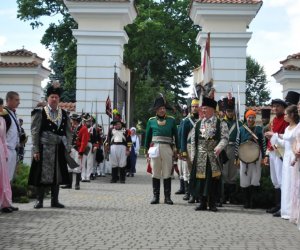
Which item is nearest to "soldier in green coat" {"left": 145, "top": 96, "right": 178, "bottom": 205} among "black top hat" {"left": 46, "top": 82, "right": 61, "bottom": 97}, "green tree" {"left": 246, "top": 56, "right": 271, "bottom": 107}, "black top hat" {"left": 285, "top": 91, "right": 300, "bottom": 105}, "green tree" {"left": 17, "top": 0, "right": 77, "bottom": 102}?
"black top hat" {"left": 46, "top": 82, "right": 61, "bottom": 97}

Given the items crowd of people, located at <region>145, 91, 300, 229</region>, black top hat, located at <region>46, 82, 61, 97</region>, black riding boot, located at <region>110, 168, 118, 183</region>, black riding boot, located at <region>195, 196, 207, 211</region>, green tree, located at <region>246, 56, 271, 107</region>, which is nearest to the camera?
crowd of people, located at <region>145, 91, 300, 229</region>

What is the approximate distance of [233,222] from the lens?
10.4m

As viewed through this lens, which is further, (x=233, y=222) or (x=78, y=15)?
(x=78, y=15)

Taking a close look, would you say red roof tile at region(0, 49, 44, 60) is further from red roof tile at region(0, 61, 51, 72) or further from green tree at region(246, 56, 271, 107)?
green tree at region(246, 56, 271, 107)

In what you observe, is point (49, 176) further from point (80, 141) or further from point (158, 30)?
point (158, 30)

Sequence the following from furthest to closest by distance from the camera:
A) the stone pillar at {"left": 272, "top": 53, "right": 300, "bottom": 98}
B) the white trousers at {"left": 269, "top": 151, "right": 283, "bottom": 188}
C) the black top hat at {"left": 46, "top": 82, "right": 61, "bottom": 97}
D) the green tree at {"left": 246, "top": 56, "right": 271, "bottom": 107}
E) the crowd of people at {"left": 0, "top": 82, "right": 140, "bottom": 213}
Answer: the green tree at {"left": 246, "top": 56, "right": 271, "bottom": 107}, the stone pillar at {"left": 272, "top": 53, "right": 300, "bottom": 98}, the black top hat at {"left": 46, "top": 82, "right": 61, "bottom": 97}, the white trousers at {"left": 269, "top": 151, "right": 283, "bottom": 188}, the crowd of people at {"left": 0, "top": 82, "right": 140, "bottom": 213}

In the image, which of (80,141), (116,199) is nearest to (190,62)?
(80,141)

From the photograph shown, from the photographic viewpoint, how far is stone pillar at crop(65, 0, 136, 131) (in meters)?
20.1

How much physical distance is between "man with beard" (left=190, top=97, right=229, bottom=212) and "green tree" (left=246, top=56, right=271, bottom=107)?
67437mm

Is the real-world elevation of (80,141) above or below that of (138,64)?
below

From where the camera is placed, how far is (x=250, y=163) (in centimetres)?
1270

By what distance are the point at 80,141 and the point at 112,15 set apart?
4652 mm

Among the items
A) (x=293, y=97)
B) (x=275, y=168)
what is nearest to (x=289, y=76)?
(x=293, y=97)

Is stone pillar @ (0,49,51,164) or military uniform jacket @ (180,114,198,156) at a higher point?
stone pillar @ (0,49,51,164)
